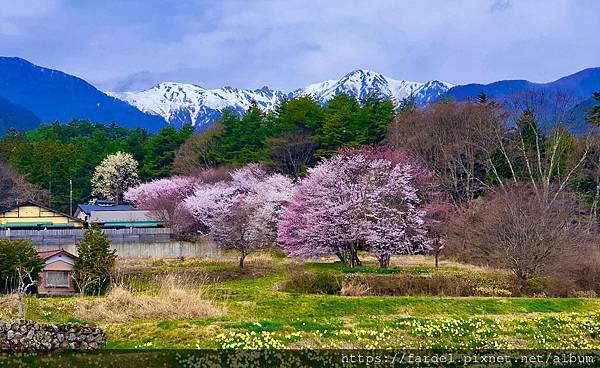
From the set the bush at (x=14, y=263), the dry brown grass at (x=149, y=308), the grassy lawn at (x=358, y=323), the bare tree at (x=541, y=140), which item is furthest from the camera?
the bare tree at (x=541, y=140)

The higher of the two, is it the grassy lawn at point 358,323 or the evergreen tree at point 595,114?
the evergreen tree at point 595,114

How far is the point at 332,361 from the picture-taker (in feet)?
41.1

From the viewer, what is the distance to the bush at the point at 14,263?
2661 centimetres

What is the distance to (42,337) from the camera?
13.9m

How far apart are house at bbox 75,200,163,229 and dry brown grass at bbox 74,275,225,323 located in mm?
39229

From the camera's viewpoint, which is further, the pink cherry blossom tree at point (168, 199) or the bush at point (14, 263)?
the pink cherry blossom tree at point (168, 199)

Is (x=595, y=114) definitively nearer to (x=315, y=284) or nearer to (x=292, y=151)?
(x=292, y=151)

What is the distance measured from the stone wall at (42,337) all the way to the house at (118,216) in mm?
44188

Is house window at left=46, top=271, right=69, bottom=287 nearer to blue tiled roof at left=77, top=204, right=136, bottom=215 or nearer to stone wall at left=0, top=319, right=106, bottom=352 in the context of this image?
stone wall at left=0, top=319, right=106, bottom=352

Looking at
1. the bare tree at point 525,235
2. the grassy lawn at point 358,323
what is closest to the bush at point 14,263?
the grassy lawn at point 358,323

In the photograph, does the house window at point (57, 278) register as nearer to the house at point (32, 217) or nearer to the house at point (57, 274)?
the house at point (57, 274)

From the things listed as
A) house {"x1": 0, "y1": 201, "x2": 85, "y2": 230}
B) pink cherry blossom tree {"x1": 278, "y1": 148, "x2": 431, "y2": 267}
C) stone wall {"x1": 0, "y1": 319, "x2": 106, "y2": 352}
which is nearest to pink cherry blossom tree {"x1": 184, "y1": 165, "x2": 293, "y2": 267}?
pink cherry blossom tree {"x1": 278, "y1": 148, "x2": 431, "y2": 267}

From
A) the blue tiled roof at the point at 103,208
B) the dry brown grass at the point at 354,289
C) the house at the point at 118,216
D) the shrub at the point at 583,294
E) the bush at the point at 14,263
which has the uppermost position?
the blue tiled roof at the point at 103,208

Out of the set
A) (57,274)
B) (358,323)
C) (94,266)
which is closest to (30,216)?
(57,274)
